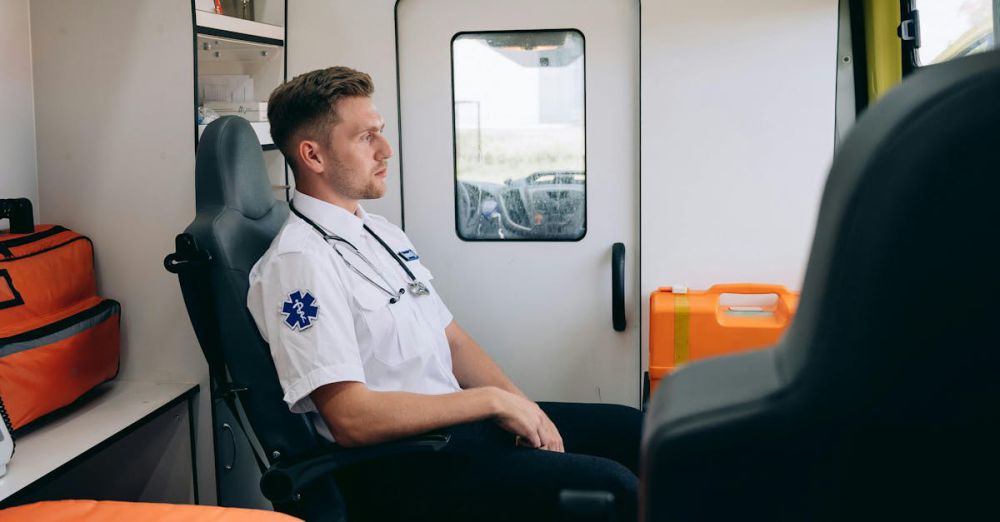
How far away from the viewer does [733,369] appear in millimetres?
701

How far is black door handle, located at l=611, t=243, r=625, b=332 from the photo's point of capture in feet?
9.70

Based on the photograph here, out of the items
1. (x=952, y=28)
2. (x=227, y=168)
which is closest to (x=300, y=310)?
(x=227, y=168)

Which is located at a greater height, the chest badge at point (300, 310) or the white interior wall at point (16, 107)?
the white interior wall at point (16, 107)

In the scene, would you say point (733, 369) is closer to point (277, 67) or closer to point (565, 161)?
point (565, 161)

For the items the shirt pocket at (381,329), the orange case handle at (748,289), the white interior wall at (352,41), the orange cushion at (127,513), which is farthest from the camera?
the white interior wall at (352,41)

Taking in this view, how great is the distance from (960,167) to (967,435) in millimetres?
188

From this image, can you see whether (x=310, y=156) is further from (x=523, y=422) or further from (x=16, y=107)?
(x=16, y=107)

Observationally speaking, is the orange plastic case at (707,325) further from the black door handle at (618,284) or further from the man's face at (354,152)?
the man's face at (354,152)

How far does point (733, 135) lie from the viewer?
2873 millimetres

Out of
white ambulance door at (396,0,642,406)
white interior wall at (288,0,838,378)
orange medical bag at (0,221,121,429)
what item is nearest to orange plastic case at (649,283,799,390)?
white interior wall at (288,0,838,378)

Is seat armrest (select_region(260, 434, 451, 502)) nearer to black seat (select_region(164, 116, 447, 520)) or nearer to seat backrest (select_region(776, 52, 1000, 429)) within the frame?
black seat (select_region(164, 116, 447, 520))

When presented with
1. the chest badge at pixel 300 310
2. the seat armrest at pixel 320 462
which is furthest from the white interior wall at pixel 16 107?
the seat armrest at pixel 320 462

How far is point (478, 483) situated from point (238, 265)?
2.51 feet

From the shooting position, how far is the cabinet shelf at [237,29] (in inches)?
106
